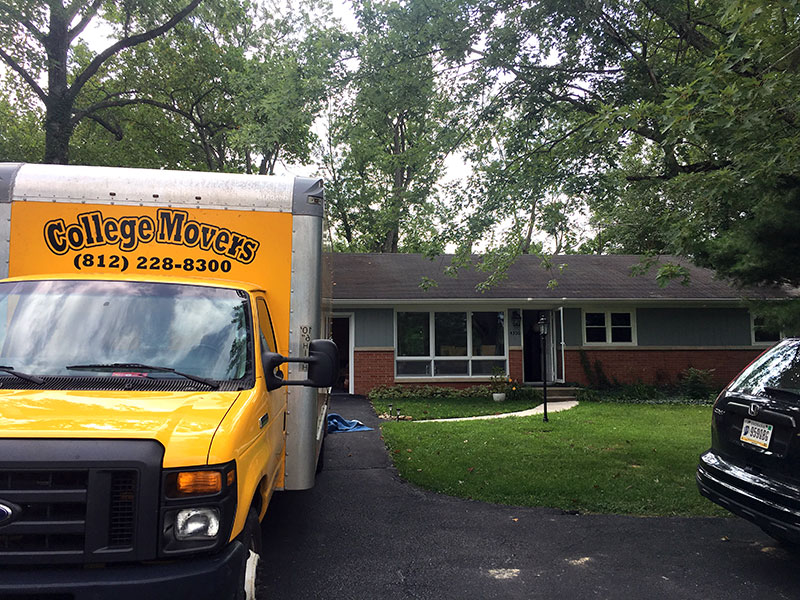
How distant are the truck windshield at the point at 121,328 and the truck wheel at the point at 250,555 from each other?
32.9 inches

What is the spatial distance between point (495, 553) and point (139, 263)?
3.63m

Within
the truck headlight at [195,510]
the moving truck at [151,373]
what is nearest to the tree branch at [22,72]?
the moving truck at [151,373]

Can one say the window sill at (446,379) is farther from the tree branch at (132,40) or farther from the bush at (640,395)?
the tree branch at (132,40)

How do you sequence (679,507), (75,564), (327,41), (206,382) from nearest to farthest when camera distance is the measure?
(75,564) → (206,382) → (679,507) → (327,41)

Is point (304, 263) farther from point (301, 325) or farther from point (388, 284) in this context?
point (388, 284)

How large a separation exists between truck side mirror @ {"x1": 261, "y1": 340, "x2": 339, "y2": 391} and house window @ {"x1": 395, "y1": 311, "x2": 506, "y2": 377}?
1257 cm

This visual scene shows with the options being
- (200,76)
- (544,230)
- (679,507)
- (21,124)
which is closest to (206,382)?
(679,507)

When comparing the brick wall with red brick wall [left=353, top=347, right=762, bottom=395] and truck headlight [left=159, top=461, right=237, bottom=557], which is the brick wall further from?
truck headlight [left=159, top=461, right=237, bottom=557]

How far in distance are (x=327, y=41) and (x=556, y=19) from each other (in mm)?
3324

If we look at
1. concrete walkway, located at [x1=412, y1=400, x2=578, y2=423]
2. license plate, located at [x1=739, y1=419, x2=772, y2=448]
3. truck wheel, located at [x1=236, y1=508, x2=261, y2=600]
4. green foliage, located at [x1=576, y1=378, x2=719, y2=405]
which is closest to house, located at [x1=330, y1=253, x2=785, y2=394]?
green foliage, located at [x1=576, y1=378, x2=719, y2=405]

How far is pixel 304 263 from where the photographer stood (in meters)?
4.30

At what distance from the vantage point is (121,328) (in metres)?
3.32

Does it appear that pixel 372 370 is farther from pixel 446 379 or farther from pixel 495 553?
pixel 495 553

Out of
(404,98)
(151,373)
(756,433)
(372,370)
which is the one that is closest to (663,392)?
(372,370)
